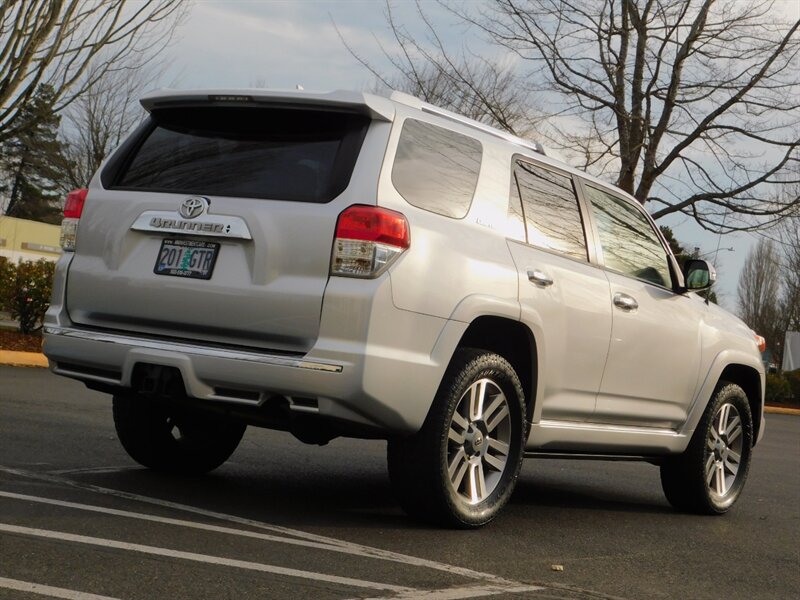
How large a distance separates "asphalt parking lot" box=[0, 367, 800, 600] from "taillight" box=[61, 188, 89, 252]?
119 cm

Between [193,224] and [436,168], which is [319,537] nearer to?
[193,224]

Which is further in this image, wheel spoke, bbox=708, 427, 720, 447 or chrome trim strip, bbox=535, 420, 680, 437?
wheel spoke, bbox=708, 427, 720, 447

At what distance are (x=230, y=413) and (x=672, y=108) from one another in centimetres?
1778

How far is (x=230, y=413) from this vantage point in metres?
5.30

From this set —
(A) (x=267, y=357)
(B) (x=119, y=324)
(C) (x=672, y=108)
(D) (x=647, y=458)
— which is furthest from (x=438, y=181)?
(C) (x=672, y=108)

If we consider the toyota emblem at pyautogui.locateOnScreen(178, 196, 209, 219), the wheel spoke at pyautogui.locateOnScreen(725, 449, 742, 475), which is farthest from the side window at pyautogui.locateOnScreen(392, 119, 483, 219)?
the wheel spoke at pyautogui.locateOnScreen(725, 449, 742, 475)

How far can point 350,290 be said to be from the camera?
4992 mm

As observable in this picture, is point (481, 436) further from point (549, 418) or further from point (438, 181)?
point (438, 181)

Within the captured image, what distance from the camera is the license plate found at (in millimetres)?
5246

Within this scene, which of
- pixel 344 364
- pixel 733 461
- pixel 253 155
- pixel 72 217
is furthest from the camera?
pixel 733 461

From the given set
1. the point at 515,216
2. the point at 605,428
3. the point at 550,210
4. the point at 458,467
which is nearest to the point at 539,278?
the point at 515,216

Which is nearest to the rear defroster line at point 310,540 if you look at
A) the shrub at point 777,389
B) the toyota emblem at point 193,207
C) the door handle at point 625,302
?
the toyota emblem at point 193,207

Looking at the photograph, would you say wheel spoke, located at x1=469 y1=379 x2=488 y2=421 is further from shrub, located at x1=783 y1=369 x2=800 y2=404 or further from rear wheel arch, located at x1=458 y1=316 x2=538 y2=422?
shrub, located at x1=783 y1=369 x2=800 y2=404

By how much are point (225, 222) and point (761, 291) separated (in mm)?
71623
